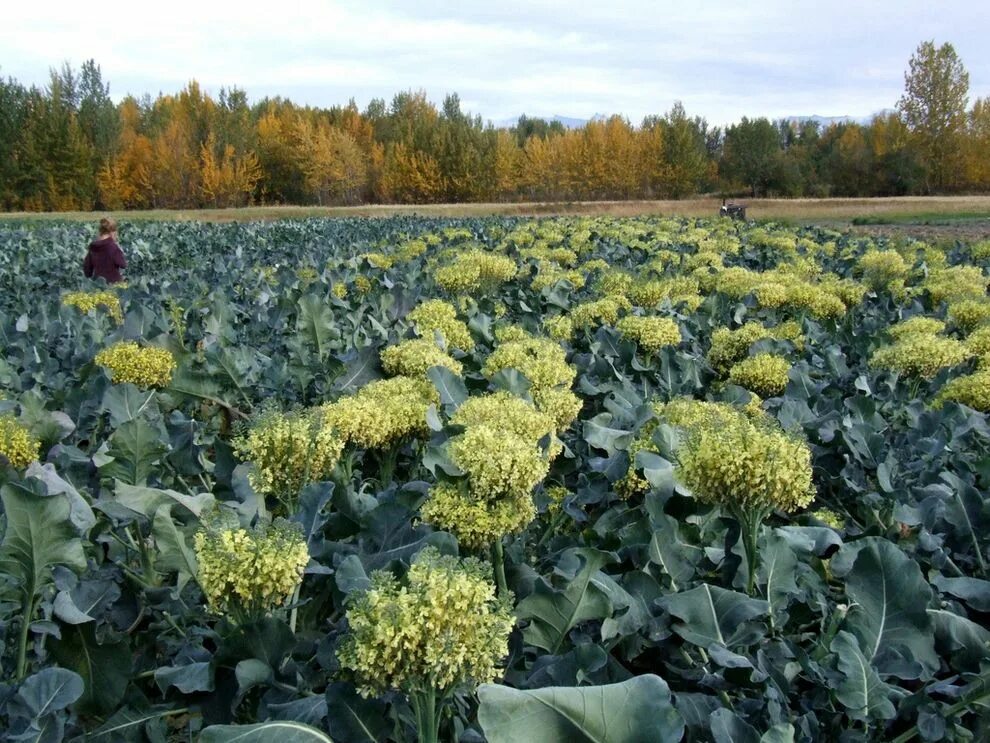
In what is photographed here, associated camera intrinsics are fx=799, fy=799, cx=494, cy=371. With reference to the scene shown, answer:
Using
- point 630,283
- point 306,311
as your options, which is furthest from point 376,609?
point 630,283

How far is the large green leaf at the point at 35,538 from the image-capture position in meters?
1.83

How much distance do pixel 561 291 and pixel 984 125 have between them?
83397mm

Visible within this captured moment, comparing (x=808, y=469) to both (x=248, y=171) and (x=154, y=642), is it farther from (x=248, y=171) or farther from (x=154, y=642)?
(x=248, y=171)

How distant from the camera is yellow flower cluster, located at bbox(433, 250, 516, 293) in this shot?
288 inches

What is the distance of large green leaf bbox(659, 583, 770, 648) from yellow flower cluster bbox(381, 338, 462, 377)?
1.73m

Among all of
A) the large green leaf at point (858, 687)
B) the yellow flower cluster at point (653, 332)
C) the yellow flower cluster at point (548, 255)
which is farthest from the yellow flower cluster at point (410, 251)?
the large green leaf at point (858, 687)

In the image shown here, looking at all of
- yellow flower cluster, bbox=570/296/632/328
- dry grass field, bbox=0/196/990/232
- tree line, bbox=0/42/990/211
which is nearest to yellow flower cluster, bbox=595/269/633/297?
yellow flower cluster, bbox=570/296/632/328

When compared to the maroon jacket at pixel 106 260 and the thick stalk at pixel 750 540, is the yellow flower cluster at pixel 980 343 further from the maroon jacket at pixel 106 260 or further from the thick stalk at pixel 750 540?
the maroon jacket at pixel 106 260

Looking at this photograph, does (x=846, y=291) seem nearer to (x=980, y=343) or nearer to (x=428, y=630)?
(x=980, y=343)

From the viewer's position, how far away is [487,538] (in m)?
1.99

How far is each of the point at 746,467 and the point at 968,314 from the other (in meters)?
4.12

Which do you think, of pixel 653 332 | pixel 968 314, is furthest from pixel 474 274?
pixel 968 314

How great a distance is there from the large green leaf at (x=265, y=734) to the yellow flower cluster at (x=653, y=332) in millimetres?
3413

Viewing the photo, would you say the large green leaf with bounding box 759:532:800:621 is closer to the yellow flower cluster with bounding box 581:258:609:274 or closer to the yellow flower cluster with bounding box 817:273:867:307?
the yellow flower cluster with bounding box 817:273:867:307
